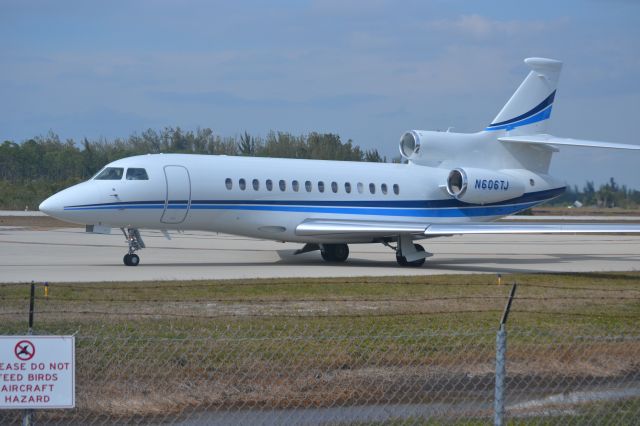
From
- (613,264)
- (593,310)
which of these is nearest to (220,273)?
(593,310)

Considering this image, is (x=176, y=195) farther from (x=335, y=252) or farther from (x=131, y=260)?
(x=335, y=252)

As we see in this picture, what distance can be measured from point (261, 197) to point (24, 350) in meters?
20.2

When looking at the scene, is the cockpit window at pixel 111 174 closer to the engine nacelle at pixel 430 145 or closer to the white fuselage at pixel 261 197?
the white fuselage at pixel 261 197

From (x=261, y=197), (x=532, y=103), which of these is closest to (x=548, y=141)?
(x=532, y=103)

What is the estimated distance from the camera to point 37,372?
6.97 metres

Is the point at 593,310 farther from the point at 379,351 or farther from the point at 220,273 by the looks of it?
the point at 220,273

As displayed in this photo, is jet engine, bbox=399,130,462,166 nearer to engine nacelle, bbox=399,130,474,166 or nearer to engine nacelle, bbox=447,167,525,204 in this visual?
engine nacelle, bbox=399,130,474,166

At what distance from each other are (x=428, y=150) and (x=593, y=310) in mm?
15810

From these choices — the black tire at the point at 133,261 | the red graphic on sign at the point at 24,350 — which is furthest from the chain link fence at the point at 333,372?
the black tire at the point at 133,261

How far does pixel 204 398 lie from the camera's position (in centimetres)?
1030

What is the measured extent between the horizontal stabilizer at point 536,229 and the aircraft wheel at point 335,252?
10.6ft

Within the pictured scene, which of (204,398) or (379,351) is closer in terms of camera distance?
(204,398)

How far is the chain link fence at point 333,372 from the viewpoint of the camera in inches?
378

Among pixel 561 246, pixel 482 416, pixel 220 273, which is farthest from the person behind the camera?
pixel 561 246
